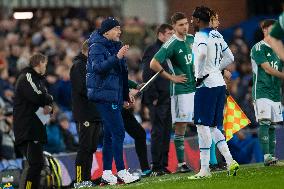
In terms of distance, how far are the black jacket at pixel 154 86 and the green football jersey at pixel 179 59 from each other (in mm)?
789

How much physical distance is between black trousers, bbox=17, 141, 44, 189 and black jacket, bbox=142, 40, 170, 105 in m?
2.98

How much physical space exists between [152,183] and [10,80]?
26.4ft

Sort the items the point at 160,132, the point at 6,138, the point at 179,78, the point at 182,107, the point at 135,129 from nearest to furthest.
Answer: the point at 179,78
the point at 182,107
the point at 135,129
the point at 160,132
the point at 6,138

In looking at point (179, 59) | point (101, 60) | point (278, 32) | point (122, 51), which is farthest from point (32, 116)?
point (278, 32)

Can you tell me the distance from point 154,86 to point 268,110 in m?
2.27

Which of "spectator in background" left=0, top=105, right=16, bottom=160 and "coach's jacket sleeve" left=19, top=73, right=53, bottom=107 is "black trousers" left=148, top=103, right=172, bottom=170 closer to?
"coach's jacket sleeve" left=19, top=73, right=53, bottom=107

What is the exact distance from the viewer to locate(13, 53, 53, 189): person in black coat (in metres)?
17.3

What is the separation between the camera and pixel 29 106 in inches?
687

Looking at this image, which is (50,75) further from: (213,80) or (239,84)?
(213,80)

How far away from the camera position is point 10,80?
953 inches

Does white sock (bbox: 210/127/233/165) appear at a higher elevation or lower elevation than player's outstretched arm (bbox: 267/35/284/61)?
lower

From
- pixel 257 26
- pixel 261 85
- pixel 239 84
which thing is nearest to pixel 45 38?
pixel 239 84

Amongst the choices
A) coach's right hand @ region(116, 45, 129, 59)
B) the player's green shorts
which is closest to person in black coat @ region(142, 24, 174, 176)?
coach's right hand @ region(116, 45, 129, 59)

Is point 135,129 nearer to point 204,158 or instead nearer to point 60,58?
point 204,158
